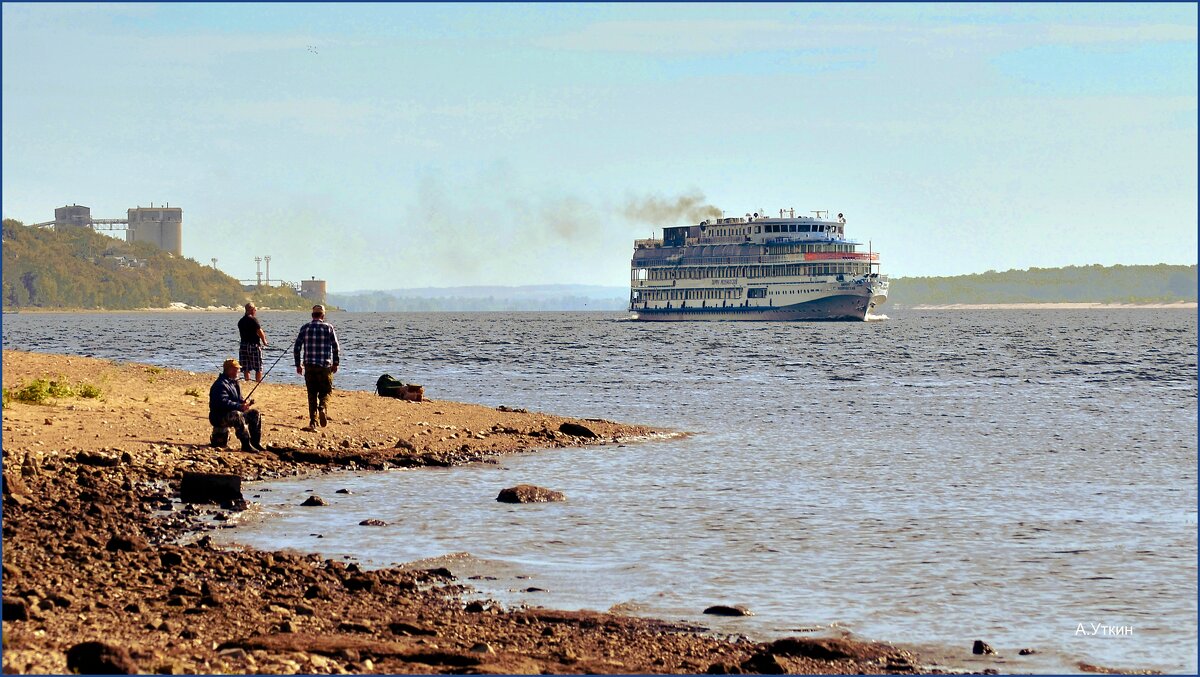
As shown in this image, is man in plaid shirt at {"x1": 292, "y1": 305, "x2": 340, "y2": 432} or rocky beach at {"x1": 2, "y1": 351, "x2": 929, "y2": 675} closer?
rocky beach at {"x1": 2, "y1": 351, "x2": 929, "y2": 675}

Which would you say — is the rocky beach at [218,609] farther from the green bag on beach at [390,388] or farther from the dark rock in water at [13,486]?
the green bag on beach at [390,388]

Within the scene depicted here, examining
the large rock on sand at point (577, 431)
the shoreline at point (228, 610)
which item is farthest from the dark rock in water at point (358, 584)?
the large rock on sand at point (577, 431)

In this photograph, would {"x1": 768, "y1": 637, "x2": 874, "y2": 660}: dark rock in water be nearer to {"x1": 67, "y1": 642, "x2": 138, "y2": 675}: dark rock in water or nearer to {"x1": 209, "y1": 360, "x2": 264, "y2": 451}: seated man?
{"x1": 67, "y1": 642, "x2": 138, "y2": 675}: dark rock in water

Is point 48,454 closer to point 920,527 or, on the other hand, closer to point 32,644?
point 32,644

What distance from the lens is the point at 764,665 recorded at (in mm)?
9469

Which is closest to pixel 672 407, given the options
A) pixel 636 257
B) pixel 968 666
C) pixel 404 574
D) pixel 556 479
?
pixel 556 479

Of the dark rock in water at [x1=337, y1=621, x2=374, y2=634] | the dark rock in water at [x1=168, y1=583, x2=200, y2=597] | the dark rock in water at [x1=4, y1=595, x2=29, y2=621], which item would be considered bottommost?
the dark rock in water at [x1=337, y1=621, x2=374, y2=634]

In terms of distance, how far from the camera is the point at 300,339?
2036cm

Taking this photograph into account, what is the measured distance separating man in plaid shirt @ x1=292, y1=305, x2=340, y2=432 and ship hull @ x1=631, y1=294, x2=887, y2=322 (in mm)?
119075

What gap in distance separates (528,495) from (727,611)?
610 centimetres

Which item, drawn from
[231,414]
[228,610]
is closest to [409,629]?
[228,610]

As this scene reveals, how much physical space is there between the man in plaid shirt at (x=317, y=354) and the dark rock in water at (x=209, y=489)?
4.07 metres

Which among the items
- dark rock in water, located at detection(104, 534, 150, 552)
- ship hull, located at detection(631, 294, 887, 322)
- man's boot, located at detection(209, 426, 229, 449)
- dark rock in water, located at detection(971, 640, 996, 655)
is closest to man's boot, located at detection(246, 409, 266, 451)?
man's boot, located at detection(209, 426, 229, 449)

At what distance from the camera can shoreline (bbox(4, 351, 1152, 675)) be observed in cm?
888
